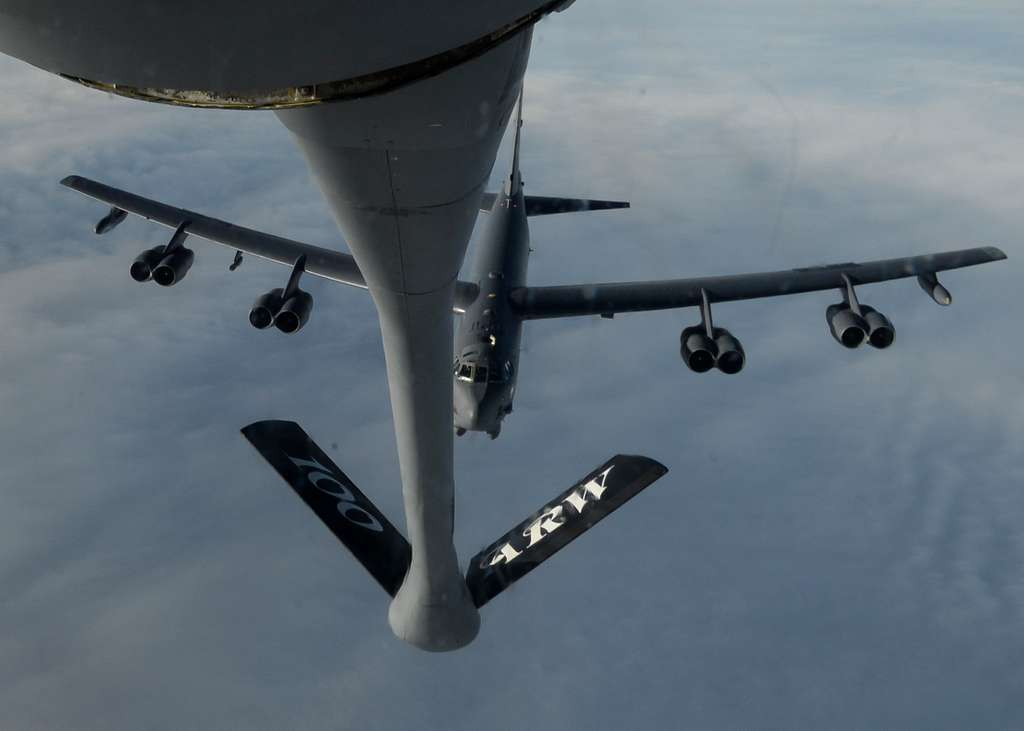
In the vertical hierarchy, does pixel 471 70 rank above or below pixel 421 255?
above

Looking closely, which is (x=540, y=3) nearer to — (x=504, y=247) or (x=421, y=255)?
(x=421, y=255)

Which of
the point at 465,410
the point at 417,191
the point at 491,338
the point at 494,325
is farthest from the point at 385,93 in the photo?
the point at 494,325

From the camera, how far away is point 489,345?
31.2m

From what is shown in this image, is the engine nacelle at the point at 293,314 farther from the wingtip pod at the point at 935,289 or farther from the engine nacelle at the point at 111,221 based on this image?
the wingtip pod at the point at 935,289

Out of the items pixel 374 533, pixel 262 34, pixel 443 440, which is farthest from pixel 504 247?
pixel 262 34

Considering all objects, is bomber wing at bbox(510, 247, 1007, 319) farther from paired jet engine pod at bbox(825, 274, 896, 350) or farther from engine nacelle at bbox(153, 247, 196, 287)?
engine nacelle at bbox(153, 247, 196, 287)

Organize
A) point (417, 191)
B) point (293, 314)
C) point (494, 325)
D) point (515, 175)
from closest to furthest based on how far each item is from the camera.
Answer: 1. point (417, 191)
2. point (293, 314)
3. point (494, 325)
4. point (515, 175)

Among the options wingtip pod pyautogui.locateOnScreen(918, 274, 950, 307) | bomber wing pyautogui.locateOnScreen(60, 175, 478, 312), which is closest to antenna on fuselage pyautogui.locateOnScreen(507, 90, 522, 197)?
bomber wing pyautogui.locateOnScreen(60, 175, 478, 312)

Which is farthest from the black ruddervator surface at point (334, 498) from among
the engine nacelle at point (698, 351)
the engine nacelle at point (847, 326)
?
the engine nacelle at point (847, 326)

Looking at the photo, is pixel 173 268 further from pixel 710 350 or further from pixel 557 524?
pixel 710 350

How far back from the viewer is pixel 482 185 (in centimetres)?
584

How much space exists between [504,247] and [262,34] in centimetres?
3700

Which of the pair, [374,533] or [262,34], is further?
[374,533]

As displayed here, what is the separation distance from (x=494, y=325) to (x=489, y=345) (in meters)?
1.45
